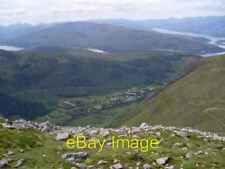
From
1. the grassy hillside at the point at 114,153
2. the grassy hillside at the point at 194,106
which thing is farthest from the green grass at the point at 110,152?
the grassy hillside at the point at 194,106

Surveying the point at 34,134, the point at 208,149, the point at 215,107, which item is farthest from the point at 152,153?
the point at 215,107

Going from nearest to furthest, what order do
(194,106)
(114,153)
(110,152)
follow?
(114,153) < (110,152) < (194,106)

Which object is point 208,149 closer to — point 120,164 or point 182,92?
point 120,164

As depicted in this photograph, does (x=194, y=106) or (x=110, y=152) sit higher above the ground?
(x=110, y=152)

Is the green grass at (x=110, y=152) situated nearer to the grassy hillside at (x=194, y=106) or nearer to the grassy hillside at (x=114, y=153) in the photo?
the grassy hillside at (x=114, y=153)

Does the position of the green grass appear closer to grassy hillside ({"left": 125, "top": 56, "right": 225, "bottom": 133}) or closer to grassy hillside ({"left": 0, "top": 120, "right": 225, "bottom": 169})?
grassy hillside ({"left": 0, "top": 120, "right": 225, "bottom": 169})

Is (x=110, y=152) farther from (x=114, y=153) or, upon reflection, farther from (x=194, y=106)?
(x=194, y=106)

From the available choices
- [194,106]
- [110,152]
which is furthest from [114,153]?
[194,106]

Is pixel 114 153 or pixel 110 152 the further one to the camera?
pixel 110 152
